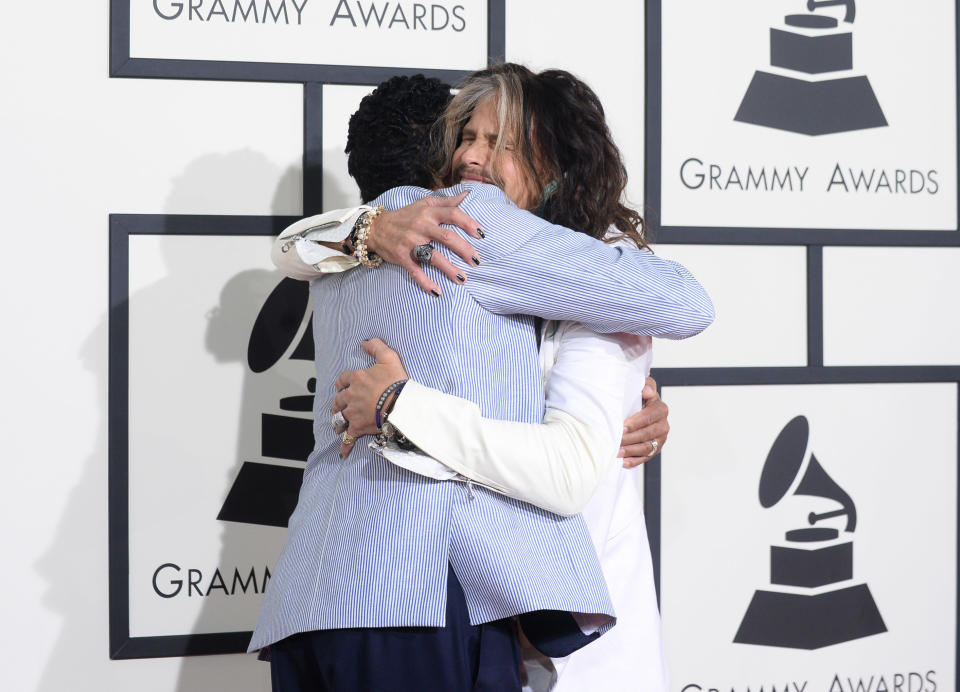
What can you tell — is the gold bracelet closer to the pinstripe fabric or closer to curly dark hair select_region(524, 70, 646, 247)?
the pinstripe fabric

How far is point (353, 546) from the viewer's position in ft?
3.27

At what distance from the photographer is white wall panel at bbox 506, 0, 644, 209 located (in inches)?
77.2

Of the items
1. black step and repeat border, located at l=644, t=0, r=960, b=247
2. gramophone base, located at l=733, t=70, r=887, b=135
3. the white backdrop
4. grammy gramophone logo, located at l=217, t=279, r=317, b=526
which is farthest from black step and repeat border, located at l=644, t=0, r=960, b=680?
grammy gramophone logo, located at l=217, t=279, r=317, b=526

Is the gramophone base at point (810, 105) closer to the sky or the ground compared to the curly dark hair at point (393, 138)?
closer to the sky

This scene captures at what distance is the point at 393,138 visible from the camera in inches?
52.6

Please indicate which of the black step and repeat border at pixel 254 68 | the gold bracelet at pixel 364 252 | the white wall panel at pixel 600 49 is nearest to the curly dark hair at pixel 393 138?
the gold bracelet at pixel 364 252

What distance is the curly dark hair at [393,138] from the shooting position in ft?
4.34

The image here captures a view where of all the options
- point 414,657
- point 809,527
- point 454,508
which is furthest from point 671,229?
point 414,657

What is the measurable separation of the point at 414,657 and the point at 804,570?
4.59ft

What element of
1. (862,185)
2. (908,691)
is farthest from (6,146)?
(908,691)

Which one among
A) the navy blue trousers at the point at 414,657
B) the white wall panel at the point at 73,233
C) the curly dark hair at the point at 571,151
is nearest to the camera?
the navy blue trousers at the point at 414,657

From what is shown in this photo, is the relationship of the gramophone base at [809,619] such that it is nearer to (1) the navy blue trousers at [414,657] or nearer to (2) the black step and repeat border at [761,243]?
(2) the black step and repeat border at [761,243]

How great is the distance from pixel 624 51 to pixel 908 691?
5.36ft

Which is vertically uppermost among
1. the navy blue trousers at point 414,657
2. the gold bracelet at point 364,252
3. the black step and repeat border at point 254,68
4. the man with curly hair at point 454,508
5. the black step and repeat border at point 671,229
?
Answer: the black step and repeat border at point 254,68
